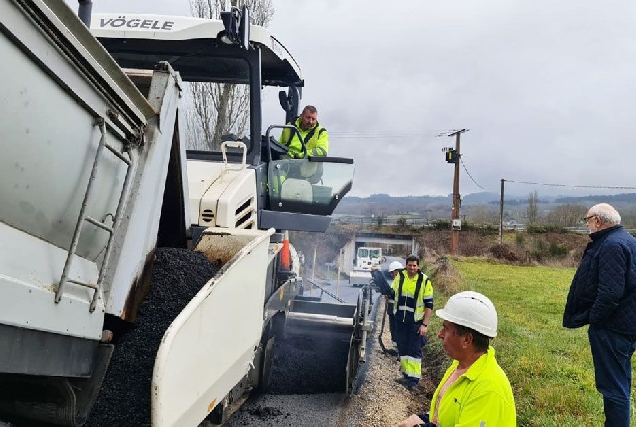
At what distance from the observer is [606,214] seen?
4617mm

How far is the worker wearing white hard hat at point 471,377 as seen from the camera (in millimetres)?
2238

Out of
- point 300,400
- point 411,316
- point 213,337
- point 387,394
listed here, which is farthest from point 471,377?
point 411,316

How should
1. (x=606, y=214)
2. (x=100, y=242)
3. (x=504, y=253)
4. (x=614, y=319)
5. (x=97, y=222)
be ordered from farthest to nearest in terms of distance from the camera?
1. (x=504, y=253)
2. (x=606, y=214)
3. (x=614, y=319)
4. (x=100, y=242)
5. (x=97, y=222)

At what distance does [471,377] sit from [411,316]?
17.7 feet

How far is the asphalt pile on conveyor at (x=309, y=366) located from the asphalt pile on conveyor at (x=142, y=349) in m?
3.12

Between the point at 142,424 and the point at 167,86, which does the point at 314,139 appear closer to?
the point at 167,86

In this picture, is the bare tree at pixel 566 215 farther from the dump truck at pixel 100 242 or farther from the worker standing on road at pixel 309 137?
the dump truck at pixel 100 242

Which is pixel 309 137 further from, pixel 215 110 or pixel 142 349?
pixel 142 349

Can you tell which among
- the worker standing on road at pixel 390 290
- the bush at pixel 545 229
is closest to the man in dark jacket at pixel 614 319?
the worker standing on road at pixel 390 290

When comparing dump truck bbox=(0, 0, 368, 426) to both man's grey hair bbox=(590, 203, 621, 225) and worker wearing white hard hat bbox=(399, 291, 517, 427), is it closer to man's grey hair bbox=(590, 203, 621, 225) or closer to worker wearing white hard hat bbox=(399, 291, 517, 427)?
worker wearing white hard hat bbox=(399, 291, 517, 427)

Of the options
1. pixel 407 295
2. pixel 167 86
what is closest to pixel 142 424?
pixel 167 86

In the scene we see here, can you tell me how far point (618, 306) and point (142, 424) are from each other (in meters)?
3.56

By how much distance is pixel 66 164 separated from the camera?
184cm

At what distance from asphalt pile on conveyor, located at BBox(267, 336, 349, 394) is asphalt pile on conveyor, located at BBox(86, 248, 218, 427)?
312 centimetres
